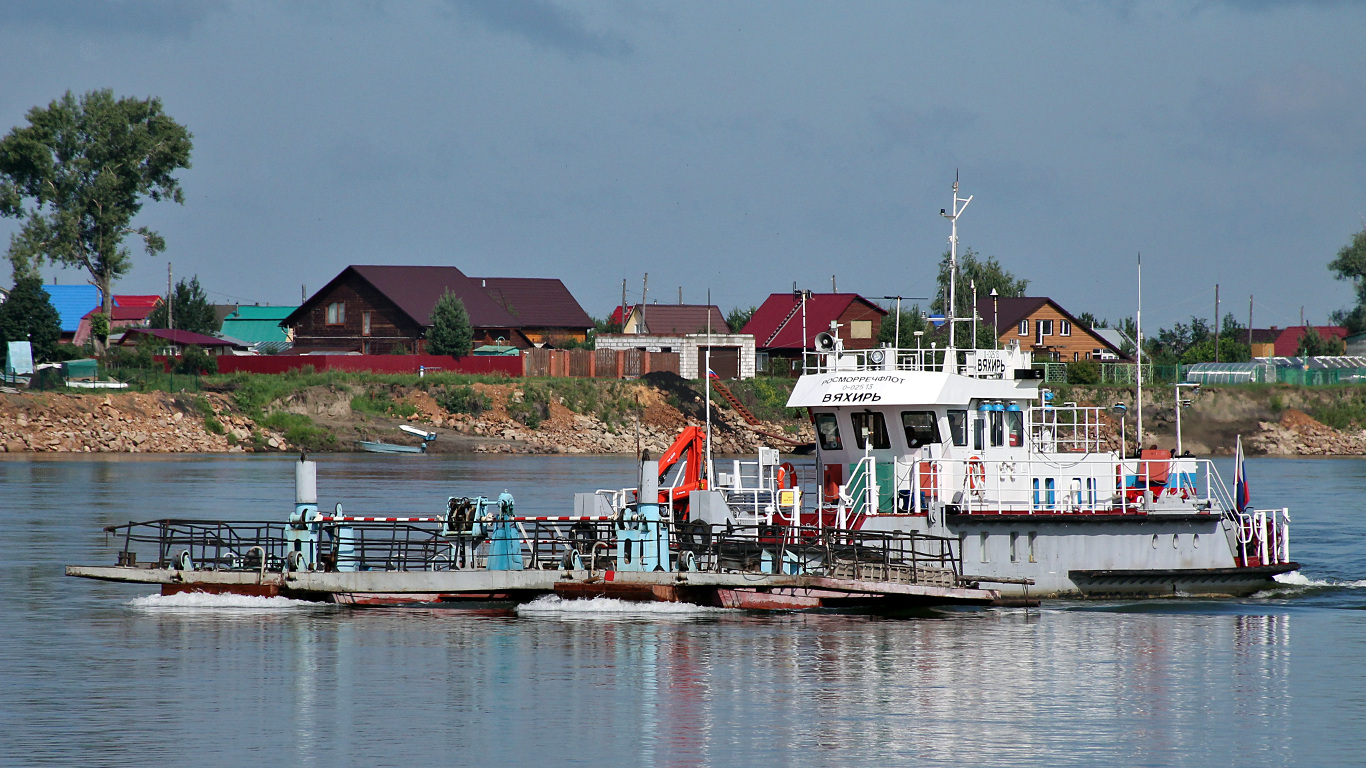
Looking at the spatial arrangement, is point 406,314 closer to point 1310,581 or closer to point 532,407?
point 532,407

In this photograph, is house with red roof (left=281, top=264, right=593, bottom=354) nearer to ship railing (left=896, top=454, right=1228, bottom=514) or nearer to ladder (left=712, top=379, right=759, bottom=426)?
ladder (left=712, top=379, right=759, bottom=426)

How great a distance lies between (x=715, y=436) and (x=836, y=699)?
209 ft

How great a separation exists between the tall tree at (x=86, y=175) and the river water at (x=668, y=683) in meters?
63.8

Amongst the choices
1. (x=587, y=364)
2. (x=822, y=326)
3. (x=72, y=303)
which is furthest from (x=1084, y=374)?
(x=72, y=303)

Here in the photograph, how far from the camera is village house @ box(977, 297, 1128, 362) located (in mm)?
107750

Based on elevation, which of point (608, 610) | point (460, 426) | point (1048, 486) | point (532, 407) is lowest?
point (608, 610)

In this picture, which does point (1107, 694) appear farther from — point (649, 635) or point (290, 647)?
point (290, 647)

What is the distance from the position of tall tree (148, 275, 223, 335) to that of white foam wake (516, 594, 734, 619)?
301 feet

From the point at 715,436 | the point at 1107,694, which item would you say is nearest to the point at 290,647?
the point at 1107,694

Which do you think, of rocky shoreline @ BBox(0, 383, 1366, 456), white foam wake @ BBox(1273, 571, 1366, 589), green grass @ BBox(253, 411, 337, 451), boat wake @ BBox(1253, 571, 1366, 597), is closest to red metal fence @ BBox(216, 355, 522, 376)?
rocky shoreline @ BBox(0, 383, 1366, 456)

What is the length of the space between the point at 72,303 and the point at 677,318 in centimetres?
4677

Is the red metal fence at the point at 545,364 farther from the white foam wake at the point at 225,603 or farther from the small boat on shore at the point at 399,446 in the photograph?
the white foam wake at the point at 225,603

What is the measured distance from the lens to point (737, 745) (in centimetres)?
1784

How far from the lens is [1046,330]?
109m
